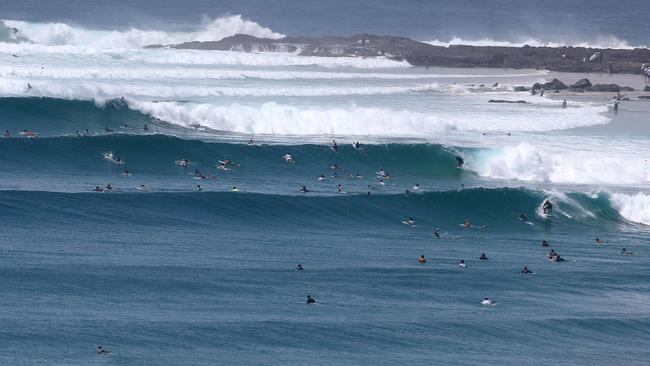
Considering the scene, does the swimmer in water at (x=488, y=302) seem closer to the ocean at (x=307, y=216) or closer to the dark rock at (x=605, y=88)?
the ocean at (x=307, y=216)

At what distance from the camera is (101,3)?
13650 cm

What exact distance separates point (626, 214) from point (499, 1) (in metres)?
115

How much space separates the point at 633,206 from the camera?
1946 inches

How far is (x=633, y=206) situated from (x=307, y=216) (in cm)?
1255

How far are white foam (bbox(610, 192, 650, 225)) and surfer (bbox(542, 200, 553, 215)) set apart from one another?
252 cm

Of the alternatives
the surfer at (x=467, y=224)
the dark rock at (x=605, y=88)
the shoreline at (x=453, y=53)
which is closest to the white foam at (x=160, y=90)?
the dark rock at (x=605, y=88)

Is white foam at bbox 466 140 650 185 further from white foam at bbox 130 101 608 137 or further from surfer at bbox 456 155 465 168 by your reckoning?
white foam at bbox 130 101 608 137

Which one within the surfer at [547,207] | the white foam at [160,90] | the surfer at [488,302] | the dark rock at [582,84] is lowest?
the surfer at [488,302]

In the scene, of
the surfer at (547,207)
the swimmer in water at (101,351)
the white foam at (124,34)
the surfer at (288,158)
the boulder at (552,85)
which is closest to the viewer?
the swimmer in water at (101,351)

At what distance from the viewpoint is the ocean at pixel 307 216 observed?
30594mm

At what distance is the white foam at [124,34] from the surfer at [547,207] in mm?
53838

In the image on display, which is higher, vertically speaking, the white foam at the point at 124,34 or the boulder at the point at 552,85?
the white foam at the point at 124,34

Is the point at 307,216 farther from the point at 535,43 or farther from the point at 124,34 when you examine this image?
the point at 535,43

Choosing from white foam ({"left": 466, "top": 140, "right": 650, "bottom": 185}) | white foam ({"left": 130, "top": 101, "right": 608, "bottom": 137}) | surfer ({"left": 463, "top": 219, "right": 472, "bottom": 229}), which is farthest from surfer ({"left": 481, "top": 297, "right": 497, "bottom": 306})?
white foam ({"left": 130, "top": 101, "right": 608, "bottom": 137})
